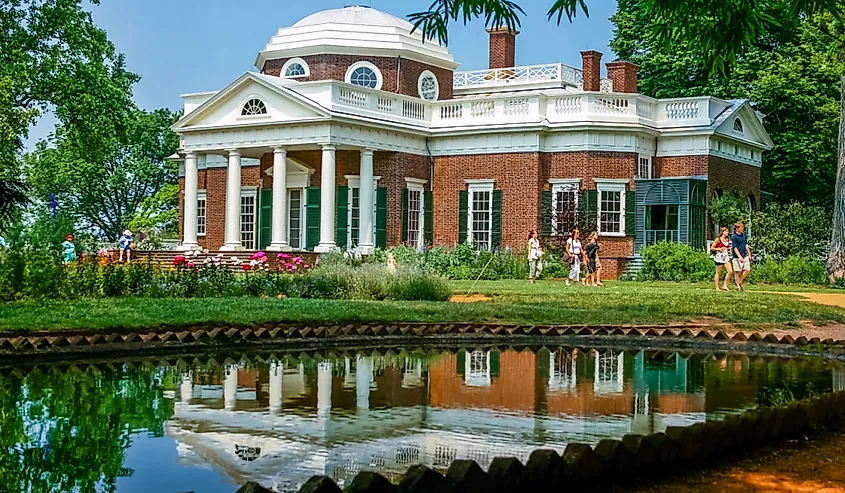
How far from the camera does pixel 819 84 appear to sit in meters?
40.1

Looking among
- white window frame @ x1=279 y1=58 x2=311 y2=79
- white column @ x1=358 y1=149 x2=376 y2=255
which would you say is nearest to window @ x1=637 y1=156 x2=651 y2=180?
white column @ x1=358 y1=149 x2=376 y2=255

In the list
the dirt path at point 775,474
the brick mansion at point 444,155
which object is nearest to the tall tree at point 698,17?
the dirt path at point 775,474

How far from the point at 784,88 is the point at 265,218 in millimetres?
19604

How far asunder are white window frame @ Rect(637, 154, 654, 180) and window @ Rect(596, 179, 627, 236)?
0.85m

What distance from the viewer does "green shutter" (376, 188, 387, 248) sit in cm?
3450

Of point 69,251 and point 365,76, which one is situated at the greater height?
point 365,76

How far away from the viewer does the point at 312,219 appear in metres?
34.6

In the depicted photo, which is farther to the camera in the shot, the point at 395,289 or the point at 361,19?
the point at 361,19

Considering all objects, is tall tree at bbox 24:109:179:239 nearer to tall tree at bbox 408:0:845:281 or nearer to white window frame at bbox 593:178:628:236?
white window frame at bbox 593:178:628:236

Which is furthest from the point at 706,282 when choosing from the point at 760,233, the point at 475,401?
the point at 475,401

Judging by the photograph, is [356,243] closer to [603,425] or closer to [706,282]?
[706,282]

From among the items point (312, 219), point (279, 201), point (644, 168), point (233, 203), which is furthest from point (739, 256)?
point (233, 203)

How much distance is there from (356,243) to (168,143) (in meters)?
30.9

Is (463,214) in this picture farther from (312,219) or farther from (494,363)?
(494,363)
